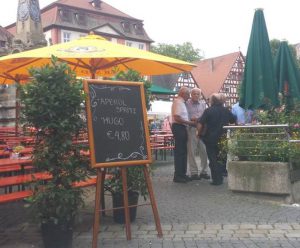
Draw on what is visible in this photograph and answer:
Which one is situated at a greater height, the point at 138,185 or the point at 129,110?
the point at 129,110

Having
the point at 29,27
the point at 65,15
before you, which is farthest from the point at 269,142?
the point at 65,15

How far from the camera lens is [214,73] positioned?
2643 inches

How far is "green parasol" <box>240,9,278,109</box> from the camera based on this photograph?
28.3 ft

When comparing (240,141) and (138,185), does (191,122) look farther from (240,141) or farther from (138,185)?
(138,185)

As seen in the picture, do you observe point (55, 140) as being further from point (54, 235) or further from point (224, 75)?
point (224, 75)

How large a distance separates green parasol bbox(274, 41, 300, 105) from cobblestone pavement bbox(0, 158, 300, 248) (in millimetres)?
2712

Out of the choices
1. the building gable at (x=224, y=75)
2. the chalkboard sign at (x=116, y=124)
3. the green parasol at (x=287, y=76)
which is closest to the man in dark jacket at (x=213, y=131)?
the green parasol at (x=287, y=76)

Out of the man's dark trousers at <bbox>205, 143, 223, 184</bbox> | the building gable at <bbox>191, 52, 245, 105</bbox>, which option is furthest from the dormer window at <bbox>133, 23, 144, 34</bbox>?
the man's dark trousers at <bbox>205, 143, 223, 184</bbox>

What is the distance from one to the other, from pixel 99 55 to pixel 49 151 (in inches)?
83.0

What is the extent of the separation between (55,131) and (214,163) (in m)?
4.38

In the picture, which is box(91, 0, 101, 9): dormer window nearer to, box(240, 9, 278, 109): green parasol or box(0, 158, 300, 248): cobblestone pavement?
box(240, 9, 278, 109): green parasol

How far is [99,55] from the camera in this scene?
661 cm

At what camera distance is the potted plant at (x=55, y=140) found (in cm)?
484

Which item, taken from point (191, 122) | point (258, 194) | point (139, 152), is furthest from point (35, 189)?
point (191, 122)
